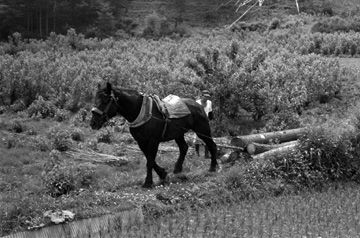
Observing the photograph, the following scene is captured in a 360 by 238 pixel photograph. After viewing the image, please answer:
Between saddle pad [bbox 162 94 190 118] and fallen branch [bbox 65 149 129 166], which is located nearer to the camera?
saddle pad [bbox 162 94 190 118]

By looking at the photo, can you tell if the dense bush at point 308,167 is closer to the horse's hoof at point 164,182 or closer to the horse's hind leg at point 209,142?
the horse's hind leg at point 209,142

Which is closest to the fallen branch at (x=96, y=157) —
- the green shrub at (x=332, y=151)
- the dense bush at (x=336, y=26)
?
the green shrub at (x=332, y=151)

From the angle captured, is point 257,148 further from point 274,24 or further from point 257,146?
point 274,24

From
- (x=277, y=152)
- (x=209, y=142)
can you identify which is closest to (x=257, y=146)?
(x=277, y=152)

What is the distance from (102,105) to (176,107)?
174 cm

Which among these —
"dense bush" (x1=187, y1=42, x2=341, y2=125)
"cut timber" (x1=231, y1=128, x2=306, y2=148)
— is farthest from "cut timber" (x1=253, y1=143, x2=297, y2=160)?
"dense bush" (x1=187, y1=42, x2=341, y2=125)

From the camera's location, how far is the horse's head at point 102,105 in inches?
401

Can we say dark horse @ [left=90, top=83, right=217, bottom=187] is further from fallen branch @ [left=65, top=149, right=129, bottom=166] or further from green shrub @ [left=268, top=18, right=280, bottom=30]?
green shrub @ [left=268, top=18, right=280, bottom=30]

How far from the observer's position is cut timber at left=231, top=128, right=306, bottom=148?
12.9 m

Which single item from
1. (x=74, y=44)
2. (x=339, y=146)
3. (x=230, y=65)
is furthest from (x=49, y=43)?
(x=339, y=146)

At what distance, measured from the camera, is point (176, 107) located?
11.3 m

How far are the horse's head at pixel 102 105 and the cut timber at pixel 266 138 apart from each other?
12.4 ft

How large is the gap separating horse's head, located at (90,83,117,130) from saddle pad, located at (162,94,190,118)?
1.33 metres

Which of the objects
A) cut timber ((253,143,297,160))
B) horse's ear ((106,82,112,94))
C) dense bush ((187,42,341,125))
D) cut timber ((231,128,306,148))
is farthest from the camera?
dense bush ((187,42,341,125))
